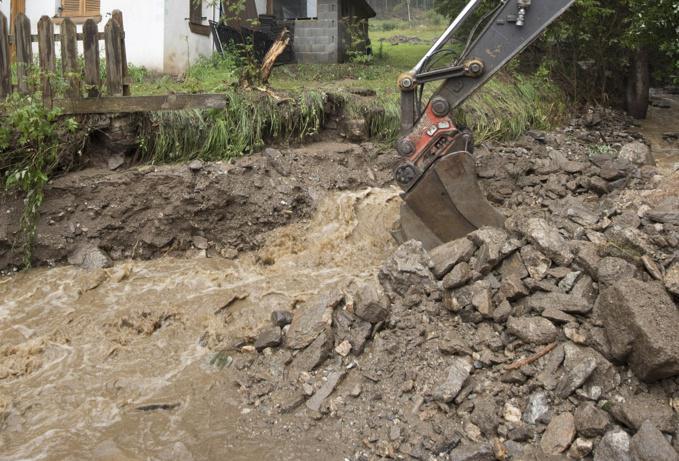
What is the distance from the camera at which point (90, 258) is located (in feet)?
19.6

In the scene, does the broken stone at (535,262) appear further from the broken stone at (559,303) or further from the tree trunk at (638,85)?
the tree trunk at (638,85)

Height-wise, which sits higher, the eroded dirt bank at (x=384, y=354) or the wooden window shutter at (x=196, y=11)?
the wooden window shutter at (x=196, y=11)

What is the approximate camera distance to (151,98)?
635 cm

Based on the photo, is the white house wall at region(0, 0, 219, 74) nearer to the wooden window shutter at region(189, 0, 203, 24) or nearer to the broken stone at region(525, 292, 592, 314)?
the wooden window shutter at region(189, 0, 203, 24)

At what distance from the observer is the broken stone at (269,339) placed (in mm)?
4352

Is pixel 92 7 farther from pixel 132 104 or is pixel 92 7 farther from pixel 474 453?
pixel 474 453

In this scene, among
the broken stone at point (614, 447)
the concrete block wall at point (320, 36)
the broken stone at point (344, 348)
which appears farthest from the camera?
the concrete block wall at point (320, 36)

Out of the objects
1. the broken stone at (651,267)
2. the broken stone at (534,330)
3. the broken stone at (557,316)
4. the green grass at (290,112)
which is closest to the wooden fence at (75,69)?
the green grass at (290,112)

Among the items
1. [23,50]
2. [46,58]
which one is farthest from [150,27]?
[46,58]

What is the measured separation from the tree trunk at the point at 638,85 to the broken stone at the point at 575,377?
7737mm

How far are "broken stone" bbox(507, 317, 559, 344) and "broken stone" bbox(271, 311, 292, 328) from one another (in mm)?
1742

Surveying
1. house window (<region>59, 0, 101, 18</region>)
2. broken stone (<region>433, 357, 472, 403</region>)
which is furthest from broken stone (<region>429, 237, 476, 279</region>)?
house window (<region>59, 0, 101, 18</region>)

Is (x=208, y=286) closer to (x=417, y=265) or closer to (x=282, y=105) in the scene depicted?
(x=417, y=265)

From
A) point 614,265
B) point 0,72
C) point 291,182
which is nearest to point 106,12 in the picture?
point 0,72
